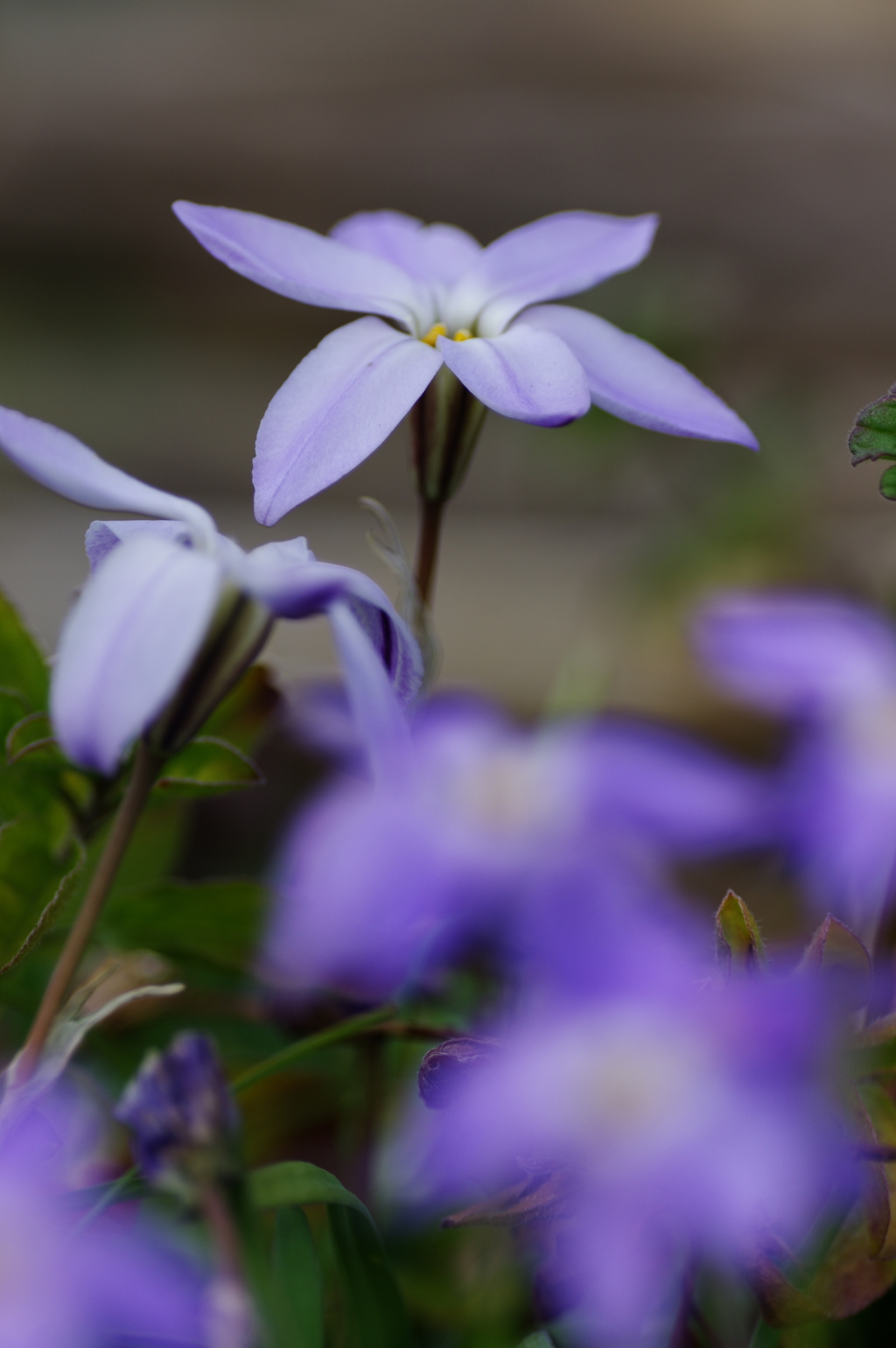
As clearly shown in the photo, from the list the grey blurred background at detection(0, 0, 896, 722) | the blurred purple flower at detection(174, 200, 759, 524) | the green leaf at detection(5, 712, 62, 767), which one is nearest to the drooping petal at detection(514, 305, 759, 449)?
the blurred purple flower at detection(174, 200, 759, 524)

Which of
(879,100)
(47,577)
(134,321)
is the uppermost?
(879,100)

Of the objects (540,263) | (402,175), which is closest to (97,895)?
(540,263)

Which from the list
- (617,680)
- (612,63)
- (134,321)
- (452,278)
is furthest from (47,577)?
(452,278)

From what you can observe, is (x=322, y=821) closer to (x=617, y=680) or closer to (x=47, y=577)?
(x=617, y=680)

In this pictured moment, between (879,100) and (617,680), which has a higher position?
(879,100)

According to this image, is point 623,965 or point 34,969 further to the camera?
point 34,969

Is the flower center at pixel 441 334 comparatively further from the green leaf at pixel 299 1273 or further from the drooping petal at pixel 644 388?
the green leaf at pixel 299 1273

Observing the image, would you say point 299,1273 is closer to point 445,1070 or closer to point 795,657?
point 445,1070

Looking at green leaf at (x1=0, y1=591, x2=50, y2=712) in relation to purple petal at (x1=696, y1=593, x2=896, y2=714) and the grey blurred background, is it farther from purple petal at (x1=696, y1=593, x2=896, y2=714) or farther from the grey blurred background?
the grey blurred background
